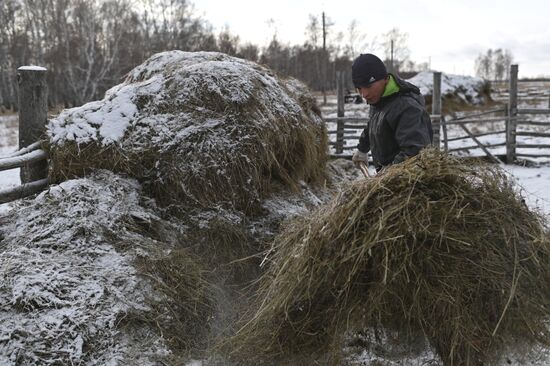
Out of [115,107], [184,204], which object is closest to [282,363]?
[184,204]

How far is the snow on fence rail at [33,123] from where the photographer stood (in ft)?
12.6

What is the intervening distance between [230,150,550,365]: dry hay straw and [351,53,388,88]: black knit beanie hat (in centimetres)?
95

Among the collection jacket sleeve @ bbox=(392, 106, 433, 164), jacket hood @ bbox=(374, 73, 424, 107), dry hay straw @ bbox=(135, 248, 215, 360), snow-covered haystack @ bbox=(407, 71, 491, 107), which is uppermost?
snow-covered haystack @ bbox=(407, 71, 491, 107)

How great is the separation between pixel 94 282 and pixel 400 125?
6.63 feet

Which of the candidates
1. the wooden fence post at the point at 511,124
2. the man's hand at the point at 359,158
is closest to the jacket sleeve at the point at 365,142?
the man's hand at the point at 359,158

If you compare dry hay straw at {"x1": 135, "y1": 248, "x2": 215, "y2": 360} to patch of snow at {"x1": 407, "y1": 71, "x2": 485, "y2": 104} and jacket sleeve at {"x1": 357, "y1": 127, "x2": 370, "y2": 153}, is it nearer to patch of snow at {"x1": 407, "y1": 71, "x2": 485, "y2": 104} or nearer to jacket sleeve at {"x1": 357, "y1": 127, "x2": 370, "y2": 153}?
jacket sleeve at {"x1": 357, "y1": 127, "x2": 370, "y2": 153}

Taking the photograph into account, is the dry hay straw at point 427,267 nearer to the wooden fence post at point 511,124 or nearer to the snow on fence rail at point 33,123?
the snow on fence rail at point 33,123

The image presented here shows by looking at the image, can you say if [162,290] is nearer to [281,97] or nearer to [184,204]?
[184,204]

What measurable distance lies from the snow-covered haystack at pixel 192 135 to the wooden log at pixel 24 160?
0.35ft

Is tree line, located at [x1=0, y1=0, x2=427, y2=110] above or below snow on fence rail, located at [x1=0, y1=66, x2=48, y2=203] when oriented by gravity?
above

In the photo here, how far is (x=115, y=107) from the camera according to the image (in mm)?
3979

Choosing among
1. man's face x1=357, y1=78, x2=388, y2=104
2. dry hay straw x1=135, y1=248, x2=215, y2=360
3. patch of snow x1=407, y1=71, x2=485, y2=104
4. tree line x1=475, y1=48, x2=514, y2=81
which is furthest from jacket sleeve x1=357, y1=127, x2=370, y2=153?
tree line x1=475, y1=48, x2=514, y2=81

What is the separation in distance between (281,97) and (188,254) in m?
1.67

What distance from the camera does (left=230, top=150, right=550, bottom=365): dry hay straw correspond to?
80.0 inches
